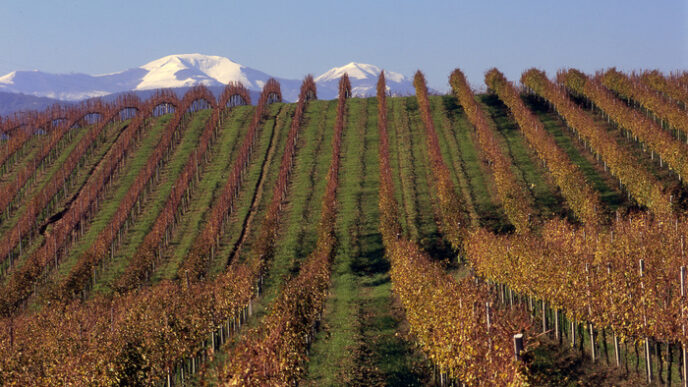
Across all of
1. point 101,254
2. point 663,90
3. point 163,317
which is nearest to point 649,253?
point 163,317

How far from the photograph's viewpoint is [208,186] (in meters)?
90.4

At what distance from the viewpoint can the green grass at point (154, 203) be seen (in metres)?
69.2

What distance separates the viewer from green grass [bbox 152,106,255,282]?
7050cm

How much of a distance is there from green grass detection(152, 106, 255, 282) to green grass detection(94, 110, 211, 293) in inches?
147

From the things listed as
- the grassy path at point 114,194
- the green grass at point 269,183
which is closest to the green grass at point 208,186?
the green grass at point 269,183

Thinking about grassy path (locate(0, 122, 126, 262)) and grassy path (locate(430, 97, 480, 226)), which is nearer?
grassy path (locate(430, 97, 480, 226))

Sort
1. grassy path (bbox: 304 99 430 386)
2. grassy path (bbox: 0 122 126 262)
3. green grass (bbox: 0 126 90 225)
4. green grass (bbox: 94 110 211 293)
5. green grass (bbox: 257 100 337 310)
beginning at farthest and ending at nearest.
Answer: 1. green grass (bbox: 0 126 90 225)
2. grassy path (bbox: 0 122 126 262)
3. green grass (bbox: 94 110 211 293)
4. green grass (bbox: 257 100 337 310)
5. grassy path (bbox: 304 99 430 386)

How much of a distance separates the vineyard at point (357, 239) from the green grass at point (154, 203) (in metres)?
0.53

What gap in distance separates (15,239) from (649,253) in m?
67.6

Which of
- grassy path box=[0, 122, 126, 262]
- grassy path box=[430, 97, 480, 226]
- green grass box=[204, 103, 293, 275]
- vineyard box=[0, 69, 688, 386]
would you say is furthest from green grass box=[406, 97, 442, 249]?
grassy path box=[0, 122, 126, 262]

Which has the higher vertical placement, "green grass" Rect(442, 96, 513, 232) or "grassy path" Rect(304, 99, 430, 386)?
"green grass" Rect(442, 96, 513, 232)

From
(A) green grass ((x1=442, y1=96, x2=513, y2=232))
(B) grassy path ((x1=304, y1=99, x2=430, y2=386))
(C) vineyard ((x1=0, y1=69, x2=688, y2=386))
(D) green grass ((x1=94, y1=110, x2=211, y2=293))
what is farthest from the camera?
(A) green grass ((x1=442, y1=96, x2=513, y2=232))

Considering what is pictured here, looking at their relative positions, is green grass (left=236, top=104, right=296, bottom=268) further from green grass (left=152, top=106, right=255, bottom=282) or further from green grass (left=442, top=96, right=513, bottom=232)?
green grass (left=442, top=96, right=513, bottom=232)

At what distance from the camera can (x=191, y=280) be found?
198 feet
